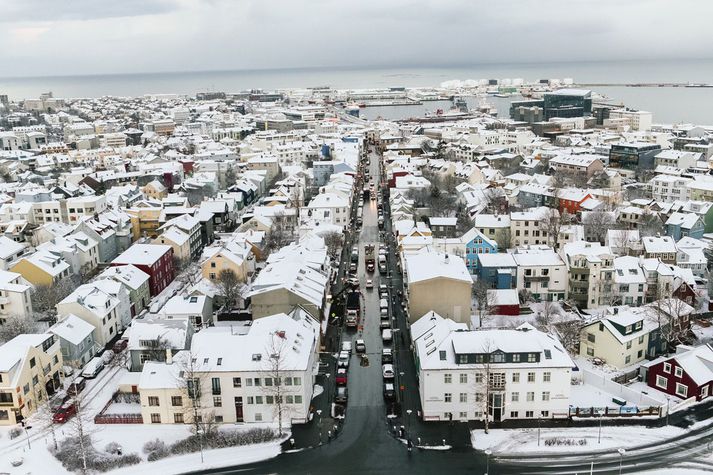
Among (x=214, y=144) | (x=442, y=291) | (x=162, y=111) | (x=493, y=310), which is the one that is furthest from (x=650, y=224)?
(x=162, y=111)

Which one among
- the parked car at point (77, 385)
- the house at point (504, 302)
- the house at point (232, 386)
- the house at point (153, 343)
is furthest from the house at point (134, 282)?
the house at point (504, 302)

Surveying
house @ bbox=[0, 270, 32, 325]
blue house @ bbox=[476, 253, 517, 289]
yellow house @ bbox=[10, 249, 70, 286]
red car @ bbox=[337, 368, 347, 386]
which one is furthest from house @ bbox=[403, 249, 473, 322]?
yellow house @ bbox=[10, 249, 70, 286]

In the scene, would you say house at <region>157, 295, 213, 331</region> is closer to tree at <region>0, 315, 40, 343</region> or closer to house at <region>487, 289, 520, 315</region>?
tree at <region>0, 315, 40, 343</region>

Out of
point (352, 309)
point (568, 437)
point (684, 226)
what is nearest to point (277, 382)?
point (568, 437)

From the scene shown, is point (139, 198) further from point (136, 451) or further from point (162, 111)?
point (162, 111)

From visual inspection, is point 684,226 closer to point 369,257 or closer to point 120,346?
point 369,257

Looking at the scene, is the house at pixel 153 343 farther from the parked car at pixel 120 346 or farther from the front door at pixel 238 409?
the front door at pixel 238 409
